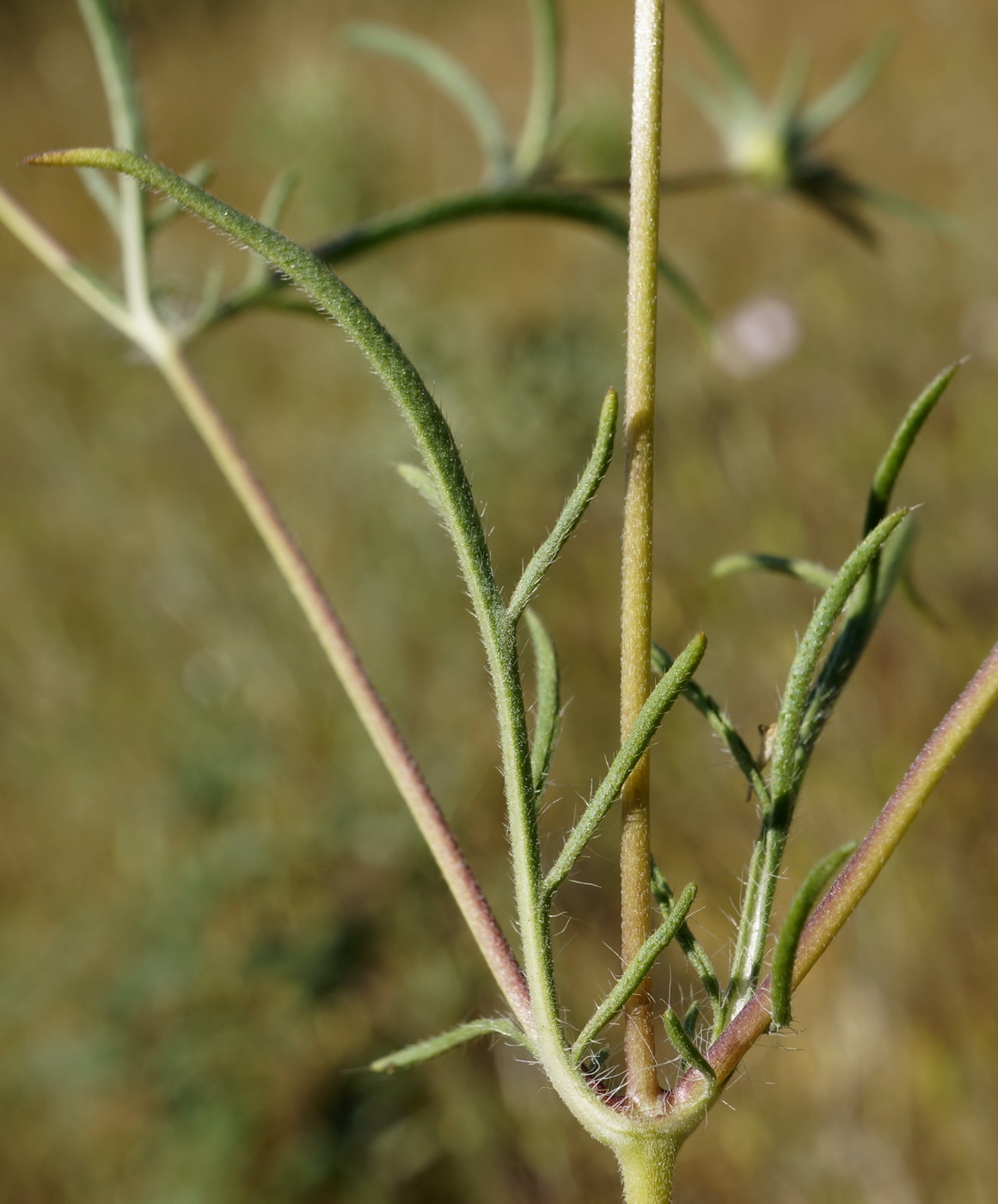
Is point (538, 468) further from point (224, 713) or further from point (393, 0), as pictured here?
point (393, 0)

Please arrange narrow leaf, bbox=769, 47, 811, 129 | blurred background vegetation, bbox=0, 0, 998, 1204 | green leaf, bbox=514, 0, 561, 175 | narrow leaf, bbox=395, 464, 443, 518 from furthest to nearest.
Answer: blurred background vegetation, bbox=0, 0, 998, 1204 → narrow leaf, bbox=769, 47, 811, 129 → green leaf, bbox=514, 0, 561, 175 → narrow leaf, bbox=395, 464, 443, 518

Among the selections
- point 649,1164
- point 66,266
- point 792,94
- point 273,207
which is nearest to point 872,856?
point 649,1164

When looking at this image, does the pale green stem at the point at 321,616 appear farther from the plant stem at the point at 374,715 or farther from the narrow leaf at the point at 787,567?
the narrow leaf at the point at 787,567

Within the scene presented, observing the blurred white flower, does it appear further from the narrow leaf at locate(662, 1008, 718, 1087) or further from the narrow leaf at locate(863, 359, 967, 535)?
the narrow leaf at locate(662, 1008, 718, 1087)

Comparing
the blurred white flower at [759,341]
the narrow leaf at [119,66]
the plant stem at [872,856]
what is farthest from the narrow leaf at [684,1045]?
the blurred white flower at [759,341]

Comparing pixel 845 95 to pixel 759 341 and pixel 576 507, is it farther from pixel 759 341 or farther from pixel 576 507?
pixel 759 341

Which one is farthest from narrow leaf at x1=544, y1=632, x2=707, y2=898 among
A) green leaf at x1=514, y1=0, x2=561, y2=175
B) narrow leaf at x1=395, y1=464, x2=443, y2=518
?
green leaf at x1=514, y1=0, x2=561, y2=175
